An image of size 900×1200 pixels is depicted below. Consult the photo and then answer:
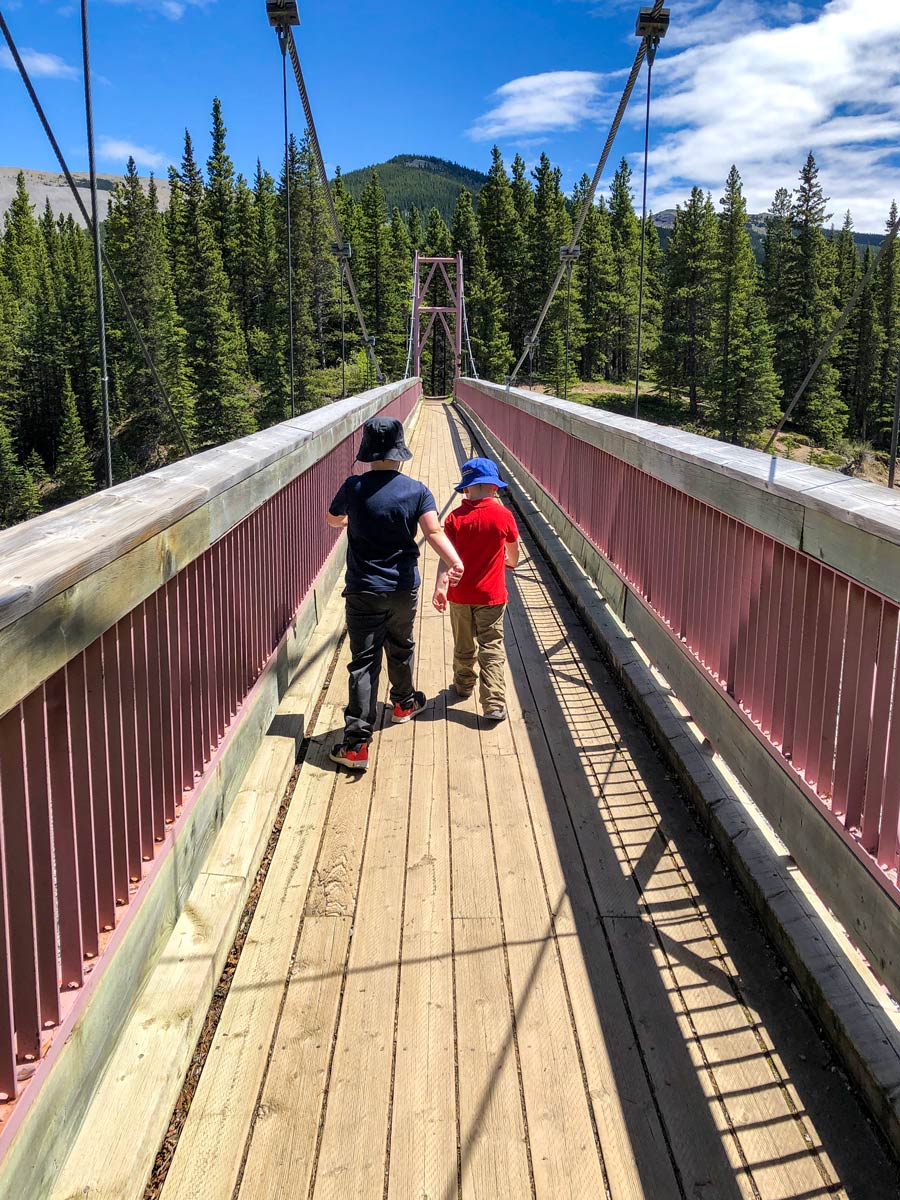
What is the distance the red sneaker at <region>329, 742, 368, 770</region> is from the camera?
141 inches

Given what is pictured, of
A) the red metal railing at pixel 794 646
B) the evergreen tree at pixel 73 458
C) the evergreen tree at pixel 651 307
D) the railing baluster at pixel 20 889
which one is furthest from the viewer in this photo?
the evergreen tree at pixel 651 307

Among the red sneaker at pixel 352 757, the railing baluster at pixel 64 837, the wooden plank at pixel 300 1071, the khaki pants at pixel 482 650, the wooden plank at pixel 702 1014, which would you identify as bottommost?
the wooden plank at pixel 300 1071

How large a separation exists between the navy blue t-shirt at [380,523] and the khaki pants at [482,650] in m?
0.62

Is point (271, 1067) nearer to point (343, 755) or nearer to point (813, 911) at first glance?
point (813, 911)

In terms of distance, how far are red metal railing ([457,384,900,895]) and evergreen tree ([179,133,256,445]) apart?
191ft

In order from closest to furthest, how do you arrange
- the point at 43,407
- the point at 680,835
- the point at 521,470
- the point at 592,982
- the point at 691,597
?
1. the point at 592,982
2. the point at 680,835
3. the point at 691,597
4. the point at 521,470
5. the point at 43,407

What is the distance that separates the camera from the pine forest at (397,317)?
5412 cm

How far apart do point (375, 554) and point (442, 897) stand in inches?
55.4

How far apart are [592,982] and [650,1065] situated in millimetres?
300

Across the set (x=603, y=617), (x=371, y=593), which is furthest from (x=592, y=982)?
(x=603, y=617)

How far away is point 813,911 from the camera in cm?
243

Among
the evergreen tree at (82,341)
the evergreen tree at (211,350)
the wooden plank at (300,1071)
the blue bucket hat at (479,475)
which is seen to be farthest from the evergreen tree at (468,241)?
the wooden plank at (300,1071)

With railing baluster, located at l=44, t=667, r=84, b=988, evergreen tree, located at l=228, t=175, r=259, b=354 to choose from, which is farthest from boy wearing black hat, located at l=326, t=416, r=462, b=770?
evergreen tree, located at l=228, t=175, r=259, b=354

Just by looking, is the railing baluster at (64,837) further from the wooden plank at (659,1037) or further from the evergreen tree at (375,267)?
the evergreen tree at (375,267)
